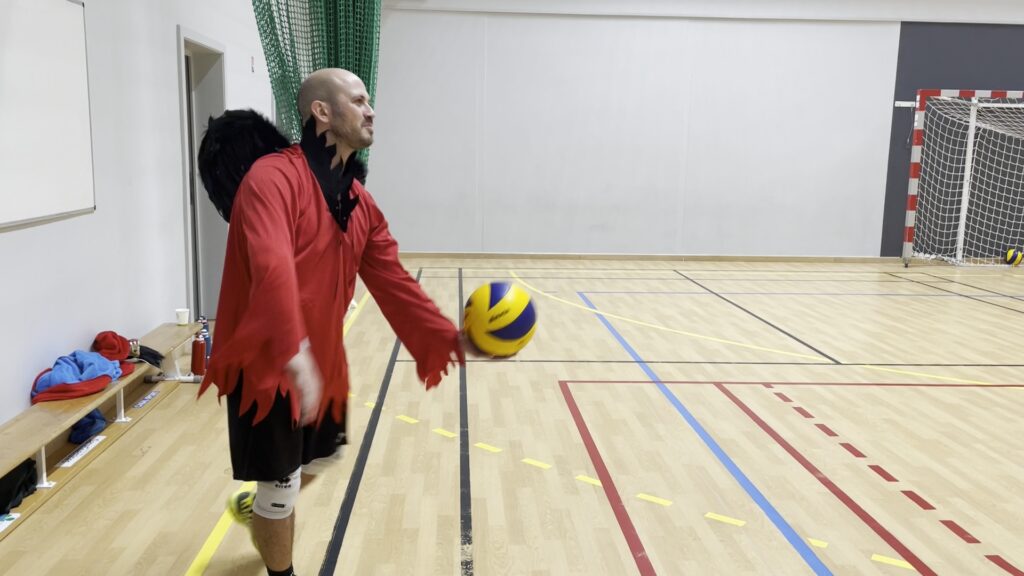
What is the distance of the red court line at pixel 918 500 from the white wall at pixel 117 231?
408cm

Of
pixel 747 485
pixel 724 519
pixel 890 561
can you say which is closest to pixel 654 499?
pixel 724 519

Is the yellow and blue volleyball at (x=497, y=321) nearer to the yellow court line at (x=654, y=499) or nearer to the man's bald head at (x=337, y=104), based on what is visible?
the man's bald head at (x=337, y=104)

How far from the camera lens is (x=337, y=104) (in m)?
2.40

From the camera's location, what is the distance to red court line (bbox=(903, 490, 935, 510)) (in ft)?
11.7

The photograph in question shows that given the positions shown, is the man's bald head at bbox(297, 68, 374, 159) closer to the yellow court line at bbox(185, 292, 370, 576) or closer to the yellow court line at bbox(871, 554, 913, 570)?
the yellow court line at bbox(185, 292, 370, 576)

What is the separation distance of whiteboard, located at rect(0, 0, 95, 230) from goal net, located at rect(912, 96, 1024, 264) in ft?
35.2

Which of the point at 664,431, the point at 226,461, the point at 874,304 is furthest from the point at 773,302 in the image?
the point at 226,461

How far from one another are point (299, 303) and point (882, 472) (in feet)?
10.0

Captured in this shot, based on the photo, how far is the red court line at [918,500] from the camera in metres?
3.58

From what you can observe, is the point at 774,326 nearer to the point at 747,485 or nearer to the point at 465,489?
the point at 747,485

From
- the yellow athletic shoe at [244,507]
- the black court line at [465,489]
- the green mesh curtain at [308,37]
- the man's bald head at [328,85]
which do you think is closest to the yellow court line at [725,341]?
the black court line at [465,489]

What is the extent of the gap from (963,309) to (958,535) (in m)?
5.90

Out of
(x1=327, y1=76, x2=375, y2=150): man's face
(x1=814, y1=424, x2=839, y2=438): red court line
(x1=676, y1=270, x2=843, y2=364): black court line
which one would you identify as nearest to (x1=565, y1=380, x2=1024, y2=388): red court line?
(x1=676, y1=270, x2=843, y2=364): black court line

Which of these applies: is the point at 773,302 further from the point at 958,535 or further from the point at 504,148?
the point at 958,535
